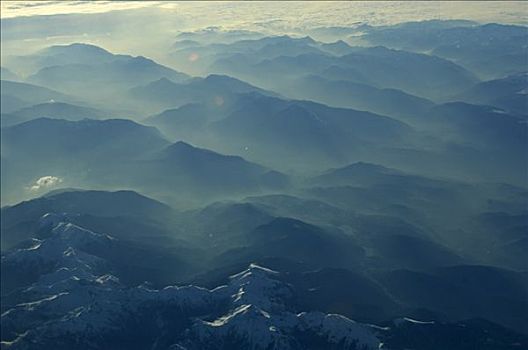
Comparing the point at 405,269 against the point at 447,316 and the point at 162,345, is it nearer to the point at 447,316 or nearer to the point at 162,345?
the point at 447,316

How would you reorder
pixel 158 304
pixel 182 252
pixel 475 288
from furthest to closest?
pixel 182 252, pixel 475 288, pixel 158 304

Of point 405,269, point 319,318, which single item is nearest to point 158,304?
point 319,318

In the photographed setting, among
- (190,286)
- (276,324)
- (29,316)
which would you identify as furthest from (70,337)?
(276,324)

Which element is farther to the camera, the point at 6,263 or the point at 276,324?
the point at 6,263

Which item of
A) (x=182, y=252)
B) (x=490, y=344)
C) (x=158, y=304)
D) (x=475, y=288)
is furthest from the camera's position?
(x=182, y=252)

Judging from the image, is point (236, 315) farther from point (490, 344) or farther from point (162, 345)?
point (490, 344)

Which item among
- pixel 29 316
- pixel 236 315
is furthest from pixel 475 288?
pixel 29 316

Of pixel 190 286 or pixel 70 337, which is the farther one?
pixel 190 286

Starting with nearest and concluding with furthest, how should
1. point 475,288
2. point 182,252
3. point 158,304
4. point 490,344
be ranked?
1. point 490,344
2. point 158,304
3. point 475,288
4. point 182,252
